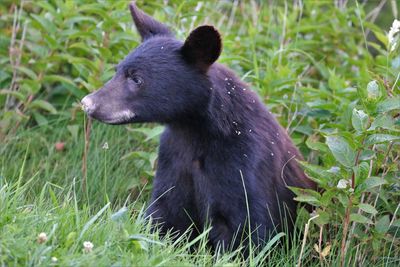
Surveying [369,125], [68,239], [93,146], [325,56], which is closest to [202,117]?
[369,125]

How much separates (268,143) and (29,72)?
2.28 m

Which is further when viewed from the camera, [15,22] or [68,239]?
[15,22]

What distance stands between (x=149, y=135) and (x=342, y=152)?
1700 mm

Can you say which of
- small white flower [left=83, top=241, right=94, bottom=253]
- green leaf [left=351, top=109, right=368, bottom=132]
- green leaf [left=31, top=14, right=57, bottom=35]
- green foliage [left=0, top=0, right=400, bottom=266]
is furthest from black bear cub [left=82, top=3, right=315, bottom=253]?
green leaf [left=31, top=14, right=57, bottom=35]

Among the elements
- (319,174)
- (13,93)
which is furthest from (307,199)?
(13,93)

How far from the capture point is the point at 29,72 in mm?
6270

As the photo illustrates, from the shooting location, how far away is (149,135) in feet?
18.7

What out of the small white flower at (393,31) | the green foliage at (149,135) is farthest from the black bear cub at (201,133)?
the small white flower at (393,31)

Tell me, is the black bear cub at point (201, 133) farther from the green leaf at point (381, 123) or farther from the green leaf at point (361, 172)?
the green leaf at point (381, 123)

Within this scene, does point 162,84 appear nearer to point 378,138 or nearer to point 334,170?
point 334,170

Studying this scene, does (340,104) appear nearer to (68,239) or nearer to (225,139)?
(225,139)

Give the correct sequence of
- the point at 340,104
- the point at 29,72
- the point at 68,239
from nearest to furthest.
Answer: the point at 68,239 < the point at 340,104 < the point at 29,72

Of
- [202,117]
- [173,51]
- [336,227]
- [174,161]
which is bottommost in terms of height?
[336,227]

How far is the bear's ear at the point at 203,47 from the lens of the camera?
4500 millimetres
